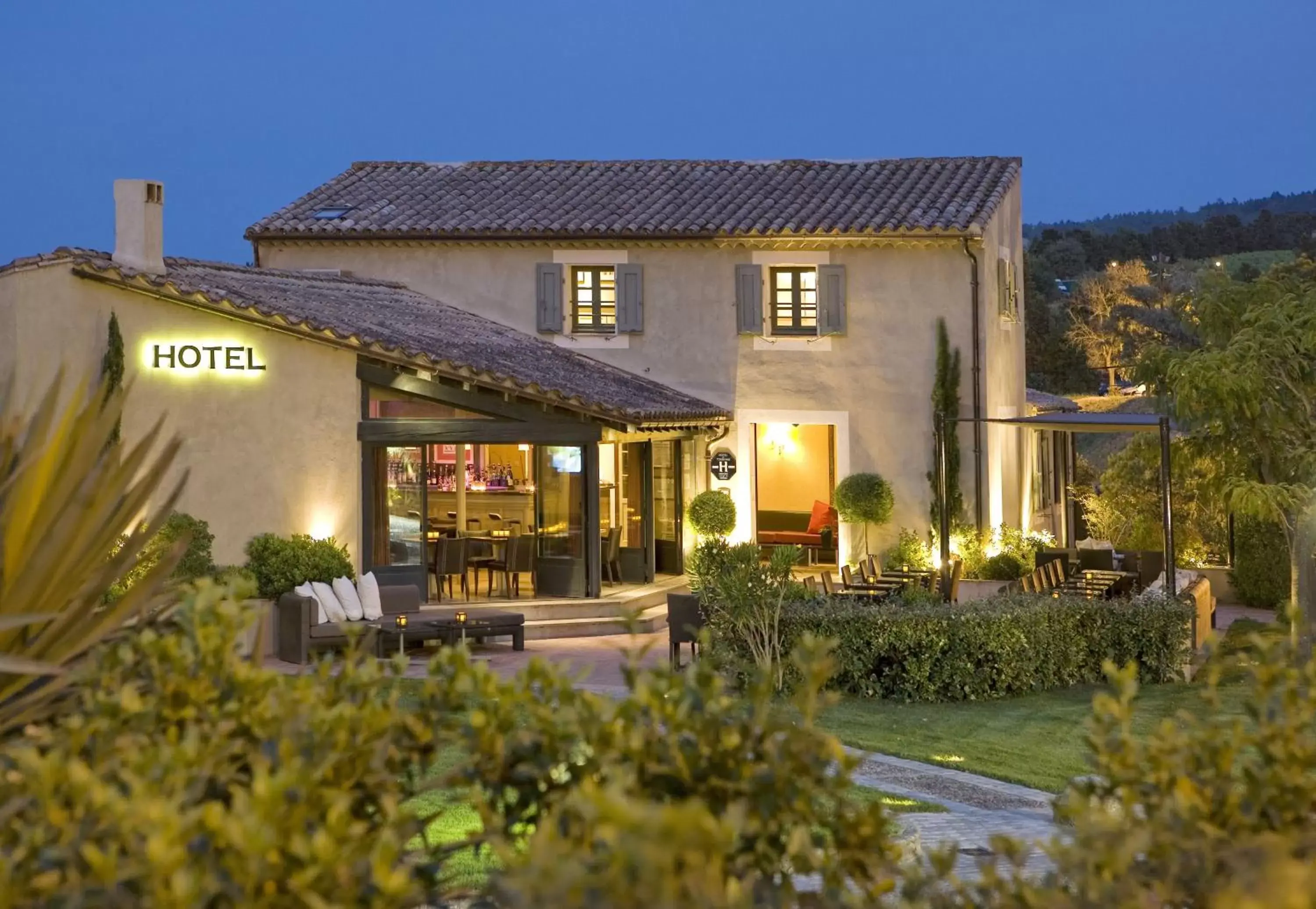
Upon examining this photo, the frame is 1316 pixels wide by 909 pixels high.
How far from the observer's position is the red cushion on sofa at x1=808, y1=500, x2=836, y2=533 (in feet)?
80.2

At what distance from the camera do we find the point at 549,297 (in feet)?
75.5

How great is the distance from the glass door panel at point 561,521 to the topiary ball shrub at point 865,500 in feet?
13.1

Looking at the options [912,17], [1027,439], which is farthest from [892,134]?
[1027,439]

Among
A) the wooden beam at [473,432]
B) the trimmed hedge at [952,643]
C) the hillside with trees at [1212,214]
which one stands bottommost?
the trimmed hedge at [952,643]

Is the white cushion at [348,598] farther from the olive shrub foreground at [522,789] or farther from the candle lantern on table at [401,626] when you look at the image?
the olive shrub foreground at [522,789]

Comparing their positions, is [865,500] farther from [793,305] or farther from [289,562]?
[289,562]

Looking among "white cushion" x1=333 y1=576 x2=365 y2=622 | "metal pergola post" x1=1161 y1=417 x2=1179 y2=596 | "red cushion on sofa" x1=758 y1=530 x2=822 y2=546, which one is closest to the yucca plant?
"metal pergola post" x1=1161 y1=417 x2=1179 y2=596

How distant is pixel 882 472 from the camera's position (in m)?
22.2

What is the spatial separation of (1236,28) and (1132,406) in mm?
123452

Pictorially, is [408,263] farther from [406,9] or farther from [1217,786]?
[406,9]

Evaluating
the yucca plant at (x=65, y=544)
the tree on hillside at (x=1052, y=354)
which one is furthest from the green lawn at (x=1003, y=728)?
the tree on hillside at (x=1052, y=354)

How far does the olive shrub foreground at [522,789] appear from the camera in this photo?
2.60 metres

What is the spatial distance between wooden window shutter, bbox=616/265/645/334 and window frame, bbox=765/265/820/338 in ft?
5.86

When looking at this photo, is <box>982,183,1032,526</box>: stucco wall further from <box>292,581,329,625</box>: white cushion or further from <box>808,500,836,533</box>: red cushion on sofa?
<box>292,581,329,625</box>: white cushion
